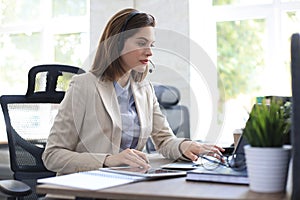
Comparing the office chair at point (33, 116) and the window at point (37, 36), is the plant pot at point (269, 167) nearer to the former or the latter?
the office chair at point (33, 116)

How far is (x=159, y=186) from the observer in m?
1.02

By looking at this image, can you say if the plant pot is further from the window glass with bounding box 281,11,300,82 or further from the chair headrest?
the window glass with bounding box 281,11,300,82

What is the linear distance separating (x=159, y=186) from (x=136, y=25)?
2.77 feet

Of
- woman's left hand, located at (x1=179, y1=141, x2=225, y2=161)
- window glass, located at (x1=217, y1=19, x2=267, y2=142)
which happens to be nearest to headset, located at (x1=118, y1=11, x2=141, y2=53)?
woman's left hand, located at (x1=179, y1=141, x2=225, y2=161)

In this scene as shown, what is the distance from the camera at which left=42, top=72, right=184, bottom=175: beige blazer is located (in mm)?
1504

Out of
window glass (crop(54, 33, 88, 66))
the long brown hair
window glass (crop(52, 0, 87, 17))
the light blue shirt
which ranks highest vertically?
window glass (crop(52, 0, 87, 17))

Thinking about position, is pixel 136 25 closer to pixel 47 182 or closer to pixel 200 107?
pixel 47 182

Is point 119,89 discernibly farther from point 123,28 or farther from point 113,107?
point 123,28

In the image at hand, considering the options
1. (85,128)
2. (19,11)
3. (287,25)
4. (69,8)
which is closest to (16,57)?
(19,11)

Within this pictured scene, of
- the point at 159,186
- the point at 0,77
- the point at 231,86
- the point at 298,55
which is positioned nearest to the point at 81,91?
the point at 159,186

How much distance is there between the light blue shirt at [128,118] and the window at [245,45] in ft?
4.11

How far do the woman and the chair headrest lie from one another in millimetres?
980

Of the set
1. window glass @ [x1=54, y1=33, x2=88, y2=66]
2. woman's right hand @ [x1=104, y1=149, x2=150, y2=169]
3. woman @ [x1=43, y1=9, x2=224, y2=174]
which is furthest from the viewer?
window glass @ [x1=54, y1=33, x2=88, y2=66]

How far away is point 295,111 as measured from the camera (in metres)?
0.87
